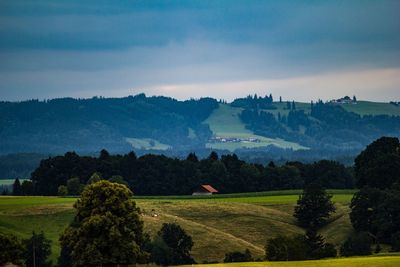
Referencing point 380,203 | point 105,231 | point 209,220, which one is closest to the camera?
point 105,231

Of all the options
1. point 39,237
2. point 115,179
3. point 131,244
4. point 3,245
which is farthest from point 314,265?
point 115,179

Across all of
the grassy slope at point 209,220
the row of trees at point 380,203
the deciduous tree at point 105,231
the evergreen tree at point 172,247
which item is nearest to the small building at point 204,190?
the grassy slope at point 209,220

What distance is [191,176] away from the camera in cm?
19200

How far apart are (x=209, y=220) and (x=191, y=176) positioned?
193 feet

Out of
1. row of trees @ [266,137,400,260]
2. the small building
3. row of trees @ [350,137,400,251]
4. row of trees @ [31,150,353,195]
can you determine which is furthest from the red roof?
row of trees @ [350,137,400,251]

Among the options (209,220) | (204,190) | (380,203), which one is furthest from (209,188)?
(380,203)

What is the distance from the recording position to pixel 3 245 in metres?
80.4

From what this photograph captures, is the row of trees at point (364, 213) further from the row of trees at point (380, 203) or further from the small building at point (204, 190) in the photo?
the small building at point (204, 190)

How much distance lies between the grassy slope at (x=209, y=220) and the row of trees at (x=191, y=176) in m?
33.6

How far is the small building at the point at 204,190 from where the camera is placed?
18391 centimetres

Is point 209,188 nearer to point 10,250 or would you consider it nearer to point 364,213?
point 364,213

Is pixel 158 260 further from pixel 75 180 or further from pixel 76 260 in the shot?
pixel 75 180

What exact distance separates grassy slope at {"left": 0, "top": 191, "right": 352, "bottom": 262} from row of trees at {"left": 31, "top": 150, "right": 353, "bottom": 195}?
3363 centimetres

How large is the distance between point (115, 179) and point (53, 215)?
5195 centimetres
